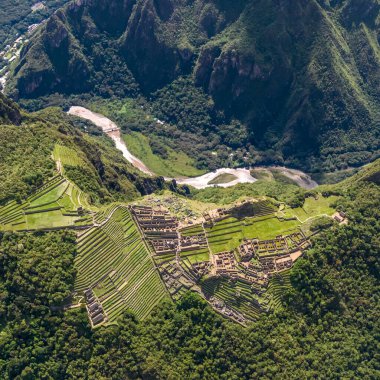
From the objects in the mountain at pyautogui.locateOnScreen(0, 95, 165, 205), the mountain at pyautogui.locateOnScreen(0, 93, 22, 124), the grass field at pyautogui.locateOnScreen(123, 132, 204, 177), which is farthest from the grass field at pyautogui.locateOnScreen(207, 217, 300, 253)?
the grass field at pyautogui.locateOnScreen(123, 132, 204, 177)

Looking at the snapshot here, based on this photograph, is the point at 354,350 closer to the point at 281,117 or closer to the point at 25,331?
the point at 25,331

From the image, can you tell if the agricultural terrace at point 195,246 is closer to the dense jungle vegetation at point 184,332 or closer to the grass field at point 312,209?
the dense jungle vegetation at point 184,332

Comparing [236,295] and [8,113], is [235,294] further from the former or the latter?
[8,113]

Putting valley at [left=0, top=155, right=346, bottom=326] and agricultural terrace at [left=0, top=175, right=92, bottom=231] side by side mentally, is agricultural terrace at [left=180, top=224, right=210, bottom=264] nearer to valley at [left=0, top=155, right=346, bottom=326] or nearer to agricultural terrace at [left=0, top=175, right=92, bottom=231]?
valley at [left=0, top=155, right=346, bottom=326]

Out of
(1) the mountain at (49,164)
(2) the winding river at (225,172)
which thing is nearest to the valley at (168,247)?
(1) the mountain at (49,164)

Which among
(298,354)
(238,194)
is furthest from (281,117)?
(298,354)
